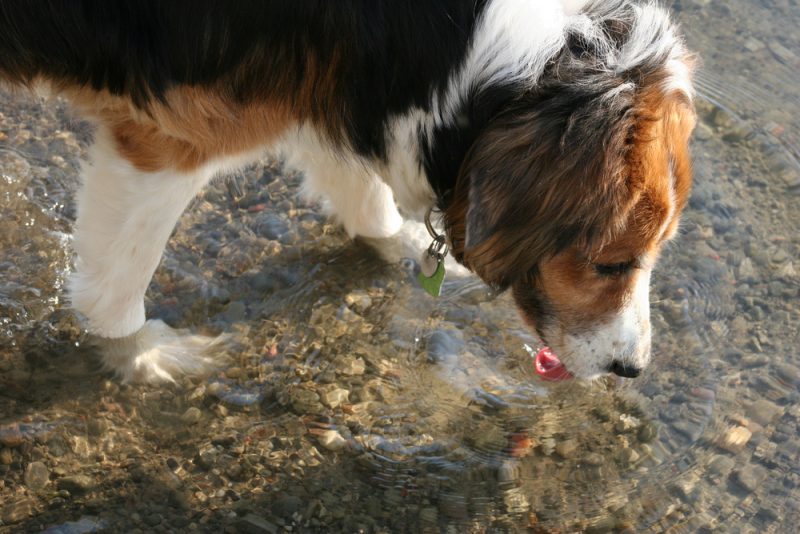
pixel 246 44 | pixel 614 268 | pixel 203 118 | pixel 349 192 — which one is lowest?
pixel 349 192

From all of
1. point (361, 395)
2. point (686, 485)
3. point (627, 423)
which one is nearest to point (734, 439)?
point (686, 485)

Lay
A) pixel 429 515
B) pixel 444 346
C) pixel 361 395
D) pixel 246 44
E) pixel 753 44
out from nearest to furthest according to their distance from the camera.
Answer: pixel 246 44 → pixel 429 515 → pixel 361 395 → pixel 444 346 → pixel 753 44

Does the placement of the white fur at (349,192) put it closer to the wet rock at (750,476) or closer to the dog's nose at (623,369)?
the dog's nose at (623,369)

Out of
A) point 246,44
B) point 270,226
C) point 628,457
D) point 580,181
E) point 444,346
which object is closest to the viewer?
point 580,181

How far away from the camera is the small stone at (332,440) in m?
3.23

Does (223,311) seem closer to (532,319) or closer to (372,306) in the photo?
(372,306)

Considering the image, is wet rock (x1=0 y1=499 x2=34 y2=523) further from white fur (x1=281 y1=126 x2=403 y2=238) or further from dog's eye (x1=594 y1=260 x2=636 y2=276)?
dog's eye (x1=594 y1=260 x2=636 y2=276)

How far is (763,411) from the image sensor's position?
3484 millimetres

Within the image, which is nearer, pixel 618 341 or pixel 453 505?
pixel 618 341

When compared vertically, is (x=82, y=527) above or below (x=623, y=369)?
below

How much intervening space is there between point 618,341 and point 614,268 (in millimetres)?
313

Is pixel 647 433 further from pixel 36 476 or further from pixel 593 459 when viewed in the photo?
pixel 36 476

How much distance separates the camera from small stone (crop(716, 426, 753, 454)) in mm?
3359

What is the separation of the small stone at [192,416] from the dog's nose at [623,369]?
1490 mm
